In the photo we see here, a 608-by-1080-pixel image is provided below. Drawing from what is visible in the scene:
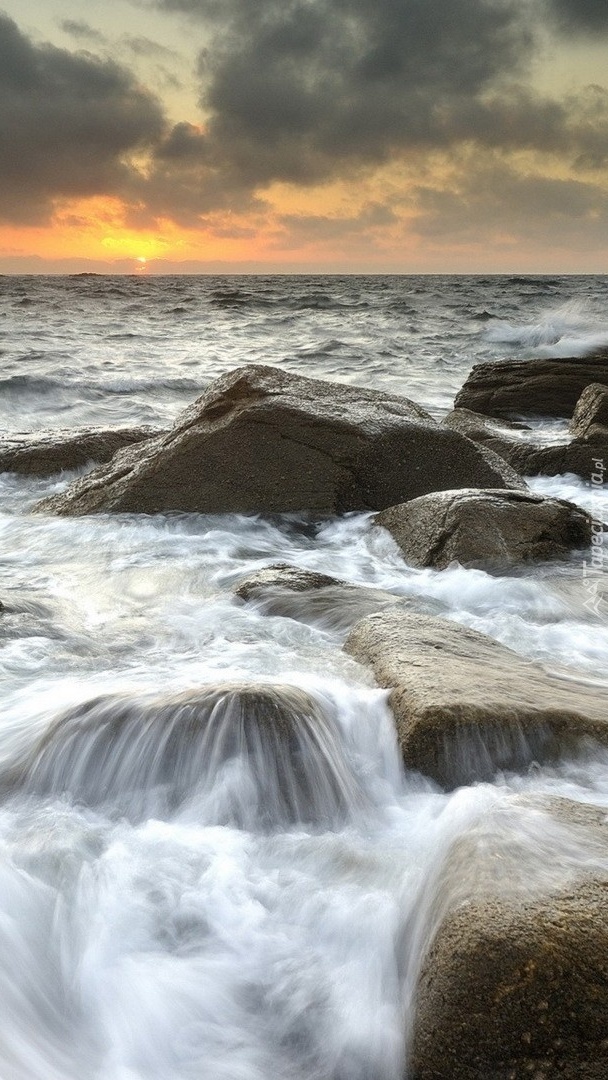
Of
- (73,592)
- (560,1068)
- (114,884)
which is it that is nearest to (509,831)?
(560,1068)

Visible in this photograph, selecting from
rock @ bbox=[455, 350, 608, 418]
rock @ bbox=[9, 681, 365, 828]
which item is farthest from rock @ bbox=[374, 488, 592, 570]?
rock @ bbox=[455, 350, 608, 418]

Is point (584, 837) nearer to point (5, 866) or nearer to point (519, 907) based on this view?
point (519, 907)

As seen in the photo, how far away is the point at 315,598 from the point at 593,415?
4.54 meters

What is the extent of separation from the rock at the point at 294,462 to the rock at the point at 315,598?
134cm

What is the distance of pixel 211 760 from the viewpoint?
277 cm

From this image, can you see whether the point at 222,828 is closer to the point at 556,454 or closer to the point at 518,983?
the point at 518,983

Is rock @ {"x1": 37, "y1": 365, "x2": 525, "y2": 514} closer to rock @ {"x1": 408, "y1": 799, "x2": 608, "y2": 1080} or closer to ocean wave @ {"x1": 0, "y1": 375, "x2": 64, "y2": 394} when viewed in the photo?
rock @ {"x1": 408, "y1": 799, "x2": 608, "y2": 1080}

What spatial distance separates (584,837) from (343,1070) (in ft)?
2.50

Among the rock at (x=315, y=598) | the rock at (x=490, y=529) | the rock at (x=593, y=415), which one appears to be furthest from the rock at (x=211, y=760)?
the rock at (x=593, y=415)

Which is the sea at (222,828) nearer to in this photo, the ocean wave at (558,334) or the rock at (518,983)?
the rock at (518,983)

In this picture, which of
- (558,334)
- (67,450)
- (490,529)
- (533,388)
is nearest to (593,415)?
(533,388)

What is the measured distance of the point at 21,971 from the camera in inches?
83.9

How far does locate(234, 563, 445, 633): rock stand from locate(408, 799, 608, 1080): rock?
2178mm

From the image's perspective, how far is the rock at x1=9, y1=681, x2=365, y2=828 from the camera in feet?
8.92
